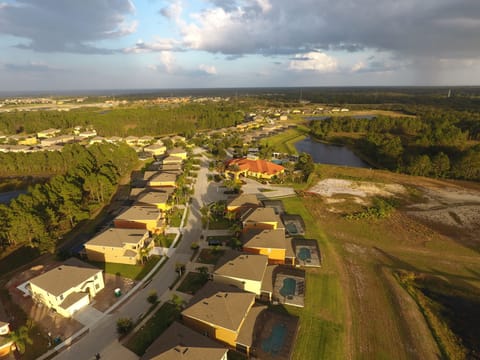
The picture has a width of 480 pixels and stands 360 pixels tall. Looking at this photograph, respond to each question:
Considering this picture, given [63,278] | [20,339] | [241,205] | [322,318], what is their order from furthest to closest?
[241,205], [63,278], [322,318], [20,339]

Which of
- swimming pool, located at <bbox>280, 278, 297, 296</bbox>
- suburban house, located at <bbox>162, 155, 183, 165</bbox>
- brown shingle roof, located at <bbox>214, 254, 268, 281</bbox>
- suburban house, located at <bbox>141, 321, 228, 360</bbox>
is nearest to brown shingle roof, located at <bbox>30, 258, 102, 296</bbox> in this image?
suburban house, located at <bbox>141, 321, 228, 360</bbox>

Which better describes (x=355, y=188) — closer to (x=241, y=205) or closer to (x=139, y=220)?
(x=241, y=205)

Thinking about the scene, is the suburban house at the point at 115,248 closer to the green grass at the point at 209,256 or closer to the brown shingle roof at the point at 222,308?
the green grass at the point at 209,256

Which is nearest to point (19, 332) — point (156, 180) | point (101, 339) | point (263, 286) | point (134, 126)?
point (101, 339)

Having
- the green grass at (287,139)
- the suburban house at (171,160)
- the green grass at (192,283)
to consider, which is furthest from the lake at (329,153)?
the green grass at (192,283)

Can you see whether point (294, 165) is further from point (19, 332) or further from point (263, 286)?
point (19, 332)

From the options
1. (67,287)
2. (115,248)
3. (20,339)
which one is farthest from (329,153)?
(20,339)
